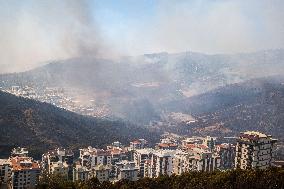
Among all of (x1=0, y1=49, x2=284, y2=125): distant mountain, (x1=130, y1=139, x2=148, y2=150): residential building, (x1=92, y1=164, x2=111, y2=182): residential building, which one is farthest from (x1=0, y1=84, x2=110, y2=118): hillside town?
(x1=92, y1=164, x2=111, y2=182): residential building

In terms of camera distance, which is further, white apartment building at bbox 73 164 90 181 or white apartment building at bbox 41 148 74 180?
white apartment building at bbox 41 148 74 180

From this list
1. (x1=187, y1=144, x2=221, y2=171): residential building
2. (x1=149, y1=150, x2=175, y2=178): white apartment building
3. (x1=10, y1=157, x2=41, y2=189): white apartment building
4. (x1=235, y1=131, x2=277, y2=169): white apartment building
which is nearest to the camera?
(x1=10, y1=157, x2=41, y2=189): white apartment building

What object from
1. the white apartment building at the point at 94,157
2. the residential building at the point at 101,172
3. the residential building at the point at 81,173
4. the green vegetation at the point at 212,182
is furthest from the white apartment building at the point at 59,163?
the green vegetation at the point at 212,182

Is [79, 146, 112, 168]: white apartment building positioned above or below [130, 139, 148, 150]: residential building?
above

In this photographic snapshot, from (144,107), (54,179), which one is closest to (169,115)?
(144,107)

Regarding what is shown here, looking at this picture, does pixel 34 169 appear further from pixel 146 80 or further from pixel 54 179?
pixel 146 80

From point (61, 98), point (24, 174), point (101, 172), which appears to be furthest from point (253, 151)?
point (61, 98)

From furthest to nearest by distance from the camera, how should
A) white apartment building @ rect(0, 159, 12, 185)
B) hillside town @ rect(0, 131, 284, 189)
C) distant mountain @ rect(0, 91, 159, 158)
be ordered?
distant mountain @ rect(0, 91, 159, 158), white apartment building @ rect(0, 159, 12, 185), hillside town @ rect(0, 131, 284, 189)

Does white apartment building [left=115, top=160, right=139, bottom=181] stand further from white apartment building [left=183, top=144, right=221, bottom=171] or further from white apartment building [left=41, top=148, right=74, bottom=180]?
white apartment building [left=183, top=144, right=221, bottom=171]
